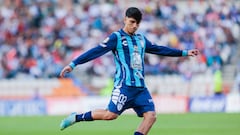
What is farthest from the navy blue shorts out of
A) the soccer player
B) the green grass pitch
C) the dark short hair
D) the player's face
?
the green grass pitch

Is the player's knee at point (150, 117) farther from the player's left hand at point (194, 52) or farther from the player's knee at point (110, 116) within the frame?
the player's left hand at point (194, 52)

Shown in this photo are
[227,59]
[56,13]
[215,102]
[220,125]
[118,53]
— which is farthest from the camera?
[56,13]

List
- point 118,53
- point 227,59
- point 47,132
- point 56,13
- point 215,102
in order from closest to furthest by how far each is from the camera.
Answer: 1. point 118,53
2. point 47,132
3. point 215,102
4. point 227,59
5. point 56,13

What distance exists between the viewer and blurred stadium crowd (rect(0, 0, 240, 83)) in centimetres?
2598

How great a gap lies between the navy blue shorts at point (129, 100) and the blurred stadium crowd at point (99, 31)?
15354mm

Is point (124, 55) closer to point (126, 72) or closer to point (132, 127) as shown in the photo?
point (126, 72)

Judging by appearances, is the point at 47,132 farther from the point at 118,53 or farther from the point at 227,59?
the point at 227,59

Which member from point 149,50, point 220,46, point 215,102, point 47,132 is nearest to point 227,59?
point 220,46

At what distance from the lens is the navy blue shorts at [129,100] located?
10.4 m

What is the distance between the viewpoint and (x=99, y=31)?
2758 centimetres

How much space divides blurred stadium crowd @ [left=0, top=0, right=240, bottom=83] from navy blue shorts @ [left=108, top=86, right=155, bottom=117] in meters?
15.4

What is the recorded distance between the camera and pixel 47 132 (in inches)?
618

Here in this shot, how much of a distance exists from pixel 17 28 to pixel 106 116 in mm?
17953

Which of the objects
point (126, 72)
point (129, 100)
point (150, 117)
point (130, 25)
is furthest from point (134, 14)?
point (150, 117)
